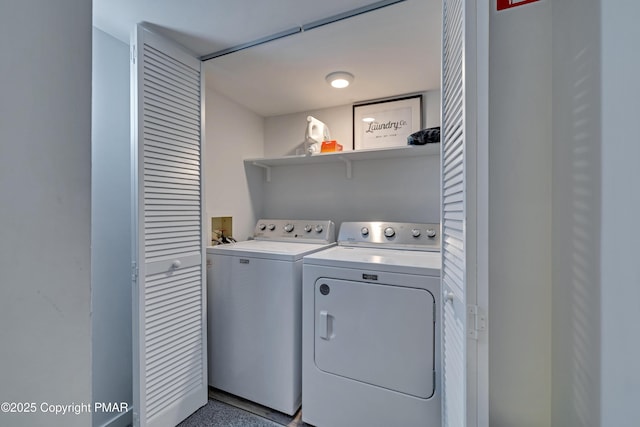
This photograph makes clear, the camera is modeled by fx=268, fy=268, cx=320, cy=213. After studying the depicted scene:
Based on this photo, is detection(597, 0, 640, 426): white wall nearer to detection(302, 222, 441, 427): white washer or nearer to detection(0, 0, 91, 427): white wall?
detection(302, 222, 441, 427): white washer

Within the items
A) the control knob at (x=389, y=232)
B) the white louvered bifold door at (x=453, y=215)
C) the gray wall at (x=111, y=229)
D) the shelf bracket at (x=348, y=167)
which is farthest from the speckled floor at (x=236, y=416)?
Answer: the shelf bracket at (x=348, y=167)

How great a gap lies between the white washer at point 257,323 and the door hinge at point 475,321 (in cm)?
106

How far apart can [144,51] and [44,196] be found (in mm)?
1359

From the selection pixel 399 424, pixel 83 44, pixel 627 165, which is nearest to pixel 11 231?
pixel 83 44

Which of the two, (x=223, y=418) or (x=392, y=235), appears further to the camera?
(x=392, y=235)

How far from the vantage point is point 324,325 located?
1548mm

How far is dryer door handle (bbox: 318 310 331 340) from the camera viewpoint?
5.08 ft

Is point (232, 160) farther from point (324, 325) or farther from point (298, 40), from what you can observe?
point (324, 325)

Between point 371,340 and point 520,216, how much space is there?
0.96 meters

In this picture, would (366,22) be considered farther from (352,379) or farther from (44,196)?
(352,379)

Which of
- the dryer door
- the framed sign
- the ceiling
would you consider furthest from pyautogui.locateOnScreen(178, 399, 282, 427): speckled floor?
the ceiling

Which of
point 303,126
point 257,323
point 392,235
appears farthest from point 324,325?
point 303,126

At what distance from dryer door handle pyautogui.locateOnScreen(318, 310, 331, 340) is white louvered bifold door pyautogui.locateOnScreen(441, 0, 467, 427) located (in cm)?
61

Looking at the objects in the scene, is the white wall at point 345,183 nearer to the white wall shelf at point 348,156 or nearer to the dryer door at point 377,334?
the white wall shelf at point 348,156
